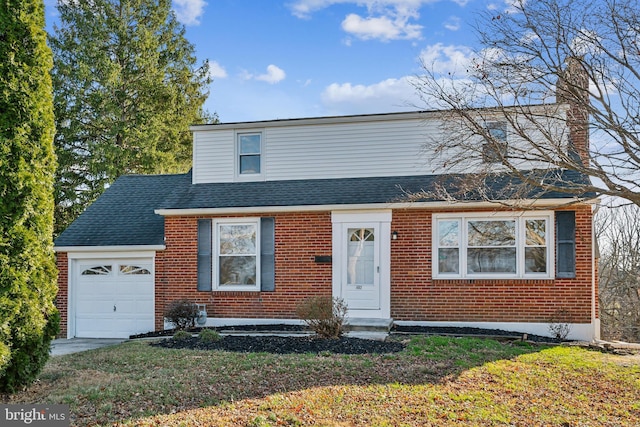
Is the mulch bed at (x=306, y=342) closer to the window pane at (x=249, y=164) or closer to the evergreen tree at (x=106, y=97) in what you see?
the window pane at (x=249, y=164)

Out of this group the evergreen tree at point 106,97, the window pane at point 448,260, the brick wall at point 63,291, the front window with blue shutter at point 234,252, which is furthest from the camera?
the evergreen tree at point 106,97

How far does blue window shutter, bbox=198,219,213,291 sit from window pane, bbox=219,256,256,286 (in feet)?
0.97

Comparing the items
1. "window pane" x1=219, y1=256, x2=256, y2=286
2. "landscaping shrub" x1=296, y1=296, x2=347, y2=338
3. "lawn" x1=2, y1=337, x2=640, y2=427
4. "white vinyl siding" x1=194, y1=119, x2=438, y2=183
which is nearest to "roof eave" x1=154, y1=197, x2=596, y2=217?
"window pane" x1=219, y1=256, x2=256, y2=286

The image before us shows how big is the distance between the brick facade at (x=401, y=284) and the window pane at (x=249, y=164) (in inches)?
72.7

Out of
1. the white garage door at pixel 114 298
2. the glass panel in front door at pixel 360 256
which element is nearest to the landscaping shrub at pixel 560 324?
the glass panel in front door at pixel 360 256

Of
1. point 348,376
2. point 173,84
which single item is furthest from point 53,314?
point 173,84

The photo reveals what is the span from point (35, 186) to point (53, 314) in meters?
1.79

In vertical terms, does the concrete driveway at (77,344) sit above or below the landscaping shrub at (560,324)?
below

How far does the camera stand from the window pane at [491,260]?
1214cm

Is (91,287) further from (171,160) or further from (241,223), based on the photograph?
(171,160)

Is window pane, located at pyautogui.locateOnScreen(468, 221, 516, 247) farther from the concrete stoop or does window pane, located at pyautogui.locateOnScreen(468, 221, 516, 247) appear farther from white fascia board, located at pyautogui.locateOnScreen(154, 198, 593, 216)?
the concrete stoop

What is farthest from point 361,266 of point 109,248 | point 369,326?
point 109,248

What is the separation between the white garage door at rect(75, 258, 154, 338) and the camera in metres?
14.0

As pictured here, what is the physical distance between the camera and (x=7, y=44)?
7148mm
